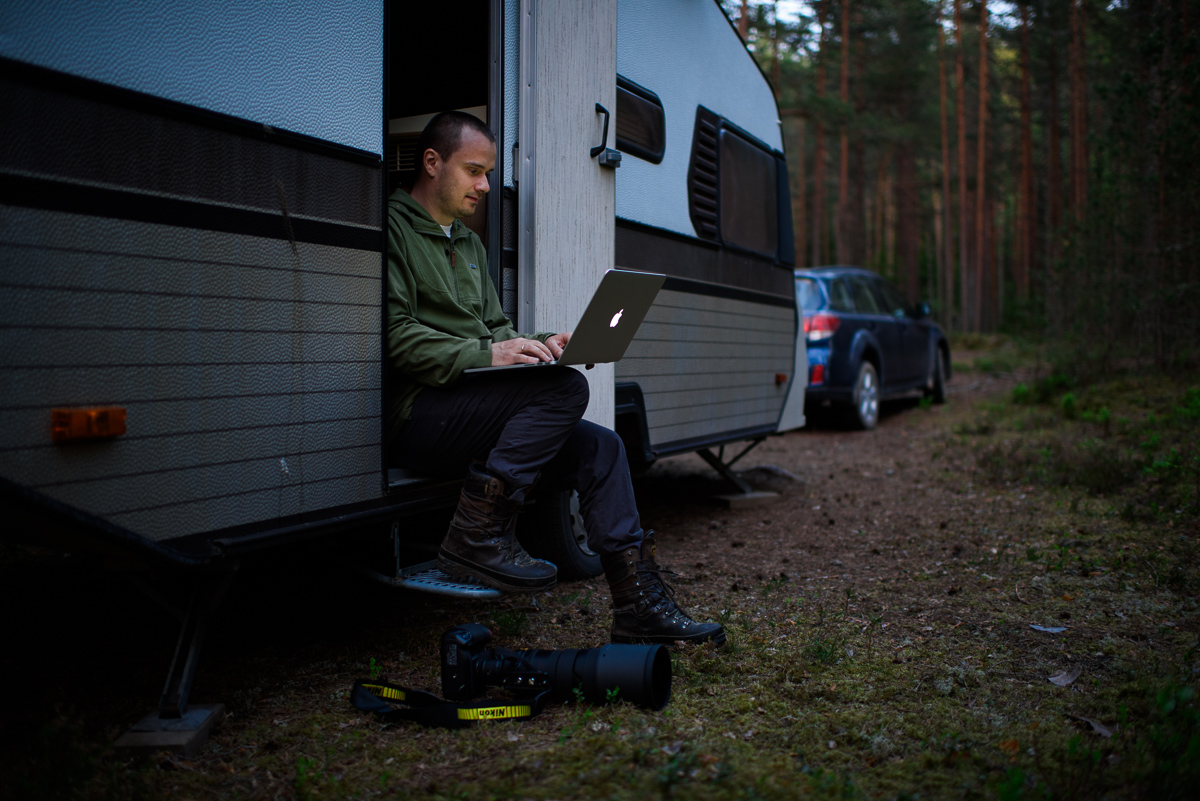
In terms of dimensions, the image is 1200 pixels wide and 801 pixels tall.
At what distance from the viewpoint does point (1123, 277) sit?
984 cm

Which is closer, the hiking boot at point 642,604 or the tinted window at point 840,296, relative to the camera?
the hiking boot at point 642,604

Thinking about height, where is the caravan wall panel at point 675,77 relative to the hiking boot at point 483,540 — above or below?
above

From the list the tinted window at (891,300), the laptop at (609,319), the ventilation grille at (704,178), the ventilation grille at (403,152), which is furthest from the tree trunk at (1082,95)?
the laptop at (609,319)

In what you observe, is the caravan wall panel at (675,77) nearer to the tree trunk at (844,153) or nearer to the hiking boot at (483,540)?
the hiking boot at (483,540)

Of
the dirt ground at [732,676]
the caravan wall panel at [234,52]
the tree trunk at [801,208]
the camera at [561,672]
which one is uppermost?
the tree trunk at [801,208]

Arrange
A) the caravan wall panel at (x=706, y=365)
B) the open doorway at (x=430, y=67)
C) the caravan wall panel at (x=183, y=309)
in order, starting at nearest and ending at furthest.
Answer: the caravan wall panel at (x=183, y=309) → the open doorway at (x=430, y=67) → the caravan wall panel at (x=706, y=365)

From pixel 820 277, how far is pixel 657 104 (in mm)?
4817

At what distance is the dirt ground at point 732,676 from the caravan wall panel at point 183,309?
0.60 metres

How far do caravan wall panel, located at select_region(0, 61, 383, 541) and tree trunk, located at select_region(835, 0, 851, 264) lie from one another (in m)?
17.7

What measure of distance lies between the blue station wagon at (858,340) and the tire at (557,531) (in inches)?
180

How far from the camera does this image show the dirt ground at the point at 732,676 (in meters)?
1.92

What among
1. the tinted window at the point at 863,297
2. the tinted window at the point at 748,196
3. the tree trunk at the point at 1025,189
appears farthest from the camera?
the tree trunk at the point at 1025,189

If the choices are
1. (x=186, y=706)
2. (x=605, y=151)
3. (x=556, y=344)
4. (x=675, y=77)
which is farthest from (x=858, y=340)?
(x=186, y=706)

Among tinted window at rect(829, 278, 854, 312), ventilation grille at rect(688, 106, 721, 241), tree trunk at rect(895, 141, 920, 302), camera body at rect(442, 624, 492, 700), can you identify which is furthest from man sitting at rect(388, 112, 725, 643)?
tree trunk at rect(895, 141, 920, 302)
